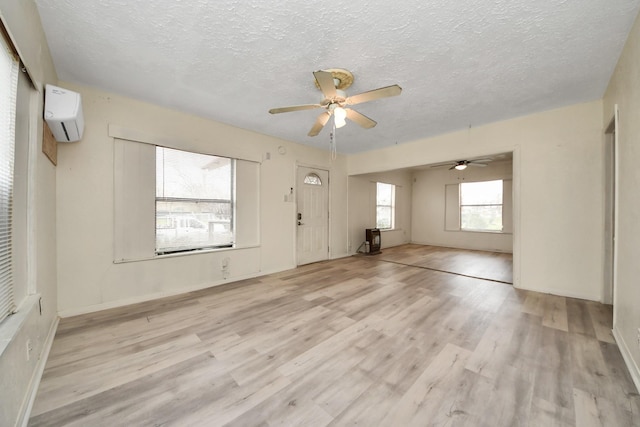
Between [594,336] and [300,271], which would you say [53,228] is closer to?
[300,271]

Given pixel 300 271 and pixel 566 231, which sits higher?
pixel 566 231

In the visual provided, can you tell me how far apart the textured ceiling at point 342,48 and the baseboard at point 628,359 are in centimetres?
247

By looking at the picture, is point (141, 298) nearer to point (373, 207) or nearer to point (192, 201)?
point (192, 201)

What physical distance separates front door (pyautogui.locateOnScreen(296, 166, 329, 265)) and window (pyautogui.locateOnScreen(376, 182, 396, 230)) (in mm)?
2251

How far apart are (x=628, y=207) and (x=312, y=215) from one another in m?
4.29

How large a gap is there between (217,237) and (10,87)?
9.01 feet

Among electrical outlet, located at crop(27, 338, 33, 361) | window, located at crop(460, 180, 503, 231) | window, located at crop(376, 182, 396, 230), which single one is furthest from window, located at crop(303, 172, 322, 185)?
window, located at crop(460, 180, 503, 231)

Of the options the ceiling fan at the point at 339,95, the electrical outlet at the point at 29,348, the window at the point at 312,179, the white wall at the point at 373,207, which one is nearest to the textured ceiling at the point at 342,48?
the ceiling fan at the point at 339,95

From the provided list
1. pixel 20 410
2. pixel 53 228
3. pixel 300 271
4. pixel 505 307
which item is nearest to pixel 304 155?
pixel 300 271

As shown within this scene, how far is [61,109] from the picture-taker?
2023 mm

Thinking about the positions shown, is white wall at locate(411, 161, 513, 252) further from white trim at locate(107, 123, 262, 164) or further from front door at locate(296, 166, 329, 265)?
white trim at locate(107, 123, 262, 164)

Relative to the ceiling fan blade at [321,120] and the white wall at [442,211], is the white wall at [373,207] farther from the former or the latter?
the ceiling fan blade at [321,120]

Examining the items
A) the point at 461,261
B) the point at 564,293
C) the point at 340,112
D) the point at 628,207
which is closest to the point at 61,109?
the point at 340,112

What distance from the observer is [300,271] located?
4.55 metres
